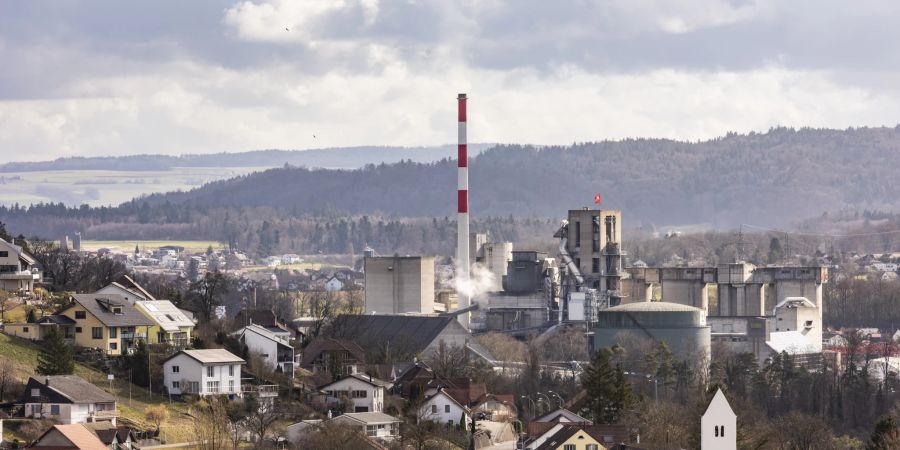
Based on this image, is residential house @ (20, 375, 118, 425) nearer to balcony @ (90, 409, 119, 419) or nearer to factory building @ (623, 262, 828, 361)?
balcony @ (90, 409, 119, 419)

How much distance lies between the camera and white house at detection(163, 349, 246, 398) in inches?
2849

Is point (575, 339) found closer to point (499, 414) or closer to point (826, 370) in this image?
point (826, 370)

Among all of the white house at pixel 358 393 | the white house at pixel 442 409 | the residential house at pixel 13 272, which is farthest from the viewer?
the residential house at pixel 13 272

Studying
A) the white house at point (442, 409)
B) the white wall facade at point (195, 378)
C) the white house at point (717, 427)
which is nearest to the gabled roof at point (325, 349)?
the white house at point (442, 409)

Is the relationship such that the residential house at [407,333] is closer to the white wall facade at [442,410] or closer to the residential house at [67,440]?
the white wall facade at [442,410]

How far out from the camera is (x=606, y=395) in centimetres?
7744

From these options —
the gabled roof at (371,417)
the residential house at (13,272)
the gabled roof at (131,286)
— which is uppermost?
the residential house at (13,272)

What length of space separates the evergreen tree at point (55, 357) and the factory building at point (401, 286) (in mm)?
64864

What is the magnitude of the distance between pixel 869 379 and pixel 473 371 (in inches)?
849

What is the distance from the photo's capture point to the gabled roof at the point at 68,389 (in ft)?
207

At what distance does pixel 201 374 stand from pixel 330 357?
14131 millimetres

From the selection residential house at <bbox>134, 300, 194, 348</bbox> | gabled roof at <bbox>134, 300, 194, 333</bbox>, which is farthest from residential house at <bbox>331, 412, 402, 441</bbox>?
gabled roof at <bbox>134, 300, 194, 333</bbox>

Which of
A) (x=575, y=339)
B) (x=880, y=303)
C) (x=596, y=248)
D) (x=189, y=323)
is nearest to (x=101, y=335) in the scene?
(x=189, y=323)

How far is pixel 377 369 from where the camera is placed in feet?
289
